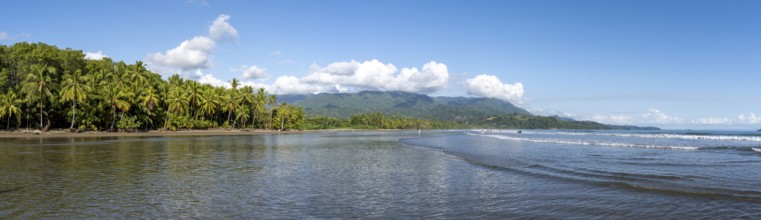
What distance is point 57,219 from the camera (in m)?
10.9

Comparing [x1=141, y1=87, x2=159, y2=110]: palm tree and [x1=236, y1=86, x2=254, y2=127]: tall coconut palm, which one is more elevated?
[x1=236, y1=86, x2=254, y2=127]: tall coconut palm

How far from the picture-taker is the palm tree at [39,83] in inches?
2697

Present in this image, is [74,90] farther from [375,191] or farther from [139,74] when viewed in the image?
[375,191]

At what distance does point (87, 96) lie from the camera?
75562 millimetres

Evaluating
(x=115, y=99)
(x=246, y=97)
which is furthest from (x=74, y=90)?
(x=246, y=97)

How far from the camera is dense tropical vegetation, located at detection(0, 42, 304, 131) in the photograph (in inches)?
2830

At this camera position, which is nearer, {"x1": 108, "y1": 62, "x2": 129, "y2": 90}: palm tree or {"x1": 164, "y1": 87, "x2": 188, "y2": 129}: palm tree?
{"x1": 108, "y1": 62, "x2": 129, "y2": 90}: palm tree

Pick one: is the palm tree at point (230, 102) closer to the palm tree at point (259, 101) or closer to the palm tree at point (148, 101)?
the palm tree at point (259, 101)

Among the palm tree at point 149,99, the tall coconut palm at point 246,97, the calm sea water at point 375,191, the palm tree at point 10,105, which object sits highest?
the tall coconut palm at point 246,97

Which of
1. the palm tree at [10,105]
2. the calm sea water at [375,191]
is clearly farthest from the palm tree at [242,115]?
the calm sea water at [375,191]

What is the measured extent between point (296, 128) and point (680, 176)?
148m

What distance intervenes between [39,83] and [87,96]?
7.20 m

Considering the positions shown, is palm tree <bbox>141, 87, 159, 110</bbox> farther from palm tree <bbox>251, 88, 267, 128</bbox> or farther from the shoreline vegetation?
palm tree <bbox>251, 88, 267, 128</bbox>

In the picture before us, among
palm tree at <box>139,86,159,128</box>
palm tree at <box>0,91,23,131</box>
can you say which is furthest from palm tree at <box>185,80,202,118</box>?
palm tree at <box>0,91,23,131</box>
